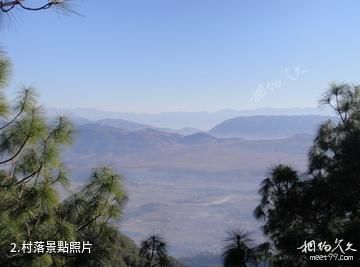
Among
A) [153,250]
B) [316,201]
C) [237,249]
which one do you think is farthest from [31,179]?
[316,201]

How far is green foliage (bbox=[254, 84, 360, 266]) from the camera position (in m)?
4.97

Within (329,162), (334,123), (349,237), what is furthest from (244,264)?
(334,123)

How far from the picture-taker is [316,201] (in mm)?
5500

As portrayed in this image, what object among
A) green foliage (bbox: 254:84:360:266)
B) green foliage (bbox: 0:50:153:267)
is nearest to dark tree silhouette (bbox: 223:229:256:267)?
green foliage (bbox: 254:84:360:266)

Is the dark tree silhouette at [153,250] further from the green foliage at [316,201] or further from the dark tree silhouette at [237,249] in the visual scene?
the green foliage at [316,201]

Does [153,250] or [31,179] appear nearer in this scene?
[31,179]

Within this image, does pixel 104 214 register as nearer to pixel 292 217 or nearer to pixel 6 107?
pixel 6 107

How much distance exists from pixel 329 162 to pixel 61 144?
3.70 m

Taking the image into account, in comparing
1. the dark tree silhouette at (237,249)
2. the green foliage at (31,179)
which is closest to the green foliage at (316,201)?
the dark tree silhouette at (237,249)

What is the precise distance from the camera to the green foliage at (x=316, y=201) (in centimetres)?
497

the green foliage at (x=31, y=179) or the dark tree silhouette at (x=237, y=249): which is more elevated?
the green foliage at (x=31, y=179)

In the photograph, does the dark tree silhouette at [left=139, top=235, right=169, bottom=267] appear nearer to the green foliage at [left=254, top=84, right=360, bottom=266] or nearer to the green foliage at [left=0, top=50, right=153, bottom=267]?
the green foliage at [left=0, top=50, right=153, bottom=267]

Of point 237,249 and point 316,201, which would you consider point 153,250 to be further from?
point 316,201

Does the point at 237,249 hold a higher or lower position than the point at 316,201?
lower
